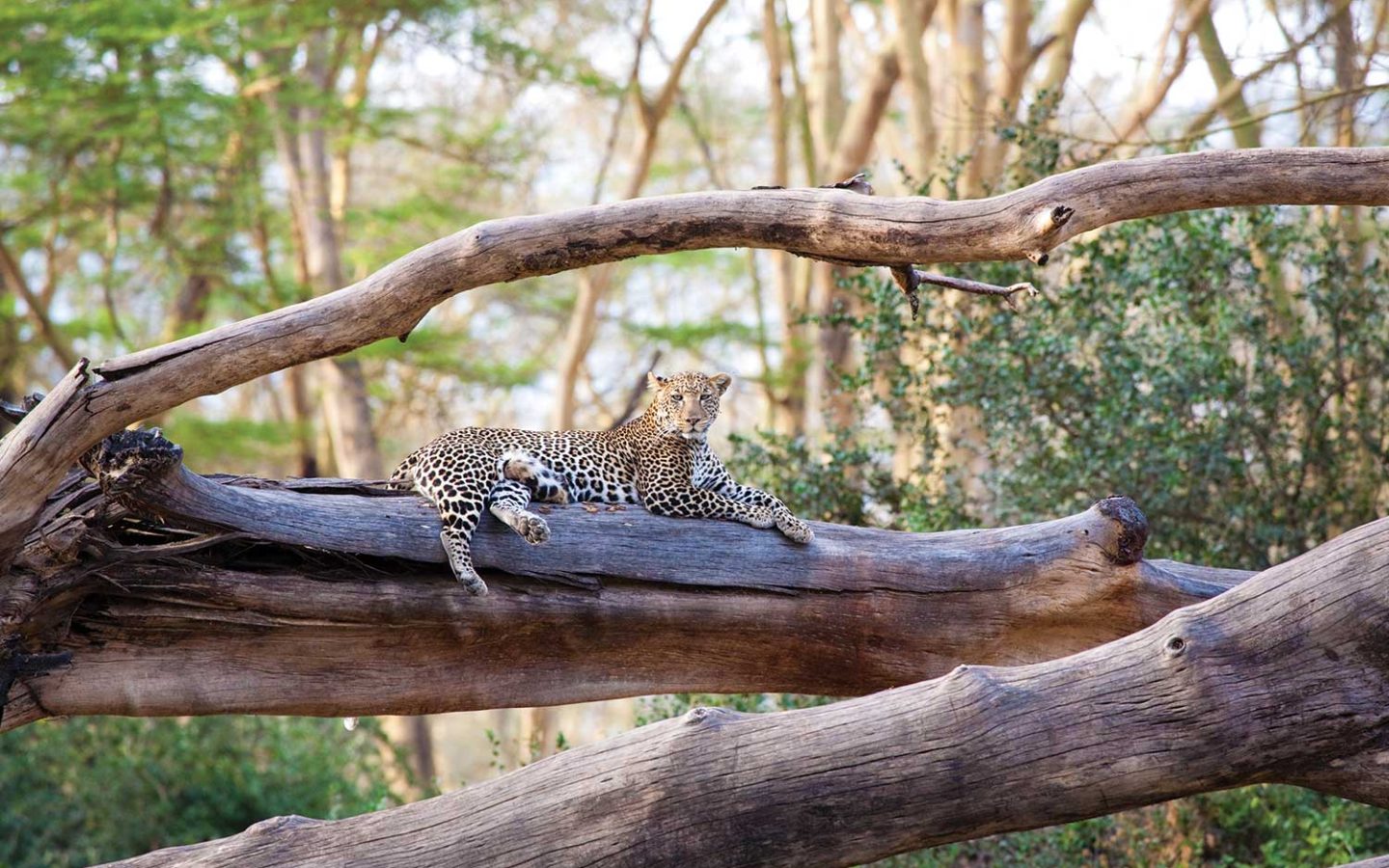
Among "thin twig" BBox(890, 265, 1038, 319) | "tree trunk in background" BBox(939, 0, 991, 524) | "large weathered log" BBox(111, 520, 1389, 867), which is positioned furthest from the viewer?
"tree trunk in background" BBox(939, 0, 991, 524)

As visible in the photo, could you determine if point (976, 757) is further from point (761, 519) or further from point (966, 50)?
point (966, 50)

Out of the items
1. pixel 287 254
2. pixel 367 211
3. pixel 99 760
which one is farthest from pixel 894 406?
pixel 287 254

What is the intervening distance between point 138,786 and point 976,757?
9.37 m

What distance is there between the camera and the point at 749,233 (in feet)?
15.2

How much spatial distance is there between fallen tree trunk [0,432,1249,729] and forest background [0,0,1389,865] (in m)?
1.30

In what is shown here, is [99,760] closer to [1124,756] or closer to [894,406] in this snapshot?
[894,406]

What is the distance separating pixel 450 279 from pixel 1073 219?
2.00 m

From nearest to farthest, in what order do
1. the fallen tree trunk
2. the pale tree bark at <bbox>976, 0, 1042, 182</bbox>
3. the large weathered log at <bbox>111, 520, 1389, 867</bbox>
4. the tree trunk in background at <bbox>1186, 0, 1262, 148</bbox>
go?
the large weathered log at <bbox>111, 520, 1389, 867</bbox> < the fallen tree trunk < the tree trunk in background at <bbox>1186, 0, 1262, 148</bbox> < the pale tree bark at <bbox>976, 0, 1042, 182</bbox>

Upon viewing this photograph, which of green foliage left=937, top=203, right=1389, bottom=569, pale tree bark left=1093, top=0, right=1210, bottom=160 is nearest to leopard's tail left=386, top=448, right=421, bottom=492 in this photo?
green foliage left=937, top=203, right=1389, bottom=569

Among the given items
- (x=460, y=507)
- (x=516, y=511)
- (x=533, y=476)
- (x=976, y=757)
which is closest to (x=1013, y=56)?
(x=533, y=476)

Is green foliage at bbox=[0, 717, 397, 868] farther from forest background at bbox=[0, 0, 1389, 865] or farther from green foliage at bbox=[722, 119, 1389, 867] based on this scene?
green foliage at bbox=[722, 119, 1389, 867]

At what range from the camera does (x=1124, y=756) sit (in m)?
4.04

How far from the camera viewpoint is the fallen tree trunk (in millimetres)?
4828

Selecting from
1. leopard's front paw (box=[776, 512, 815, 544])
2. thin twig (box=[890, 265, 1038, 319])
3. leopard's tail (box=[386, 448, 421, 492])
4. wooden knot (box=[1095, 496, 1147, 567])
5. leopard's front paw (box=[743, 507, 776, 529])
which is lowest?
wooden knot (box=[1095, 496, 1147, 567])
